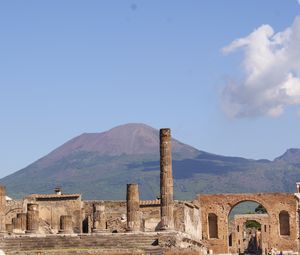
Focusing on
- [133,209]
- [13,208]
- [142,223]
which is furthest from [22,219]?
[142,223]

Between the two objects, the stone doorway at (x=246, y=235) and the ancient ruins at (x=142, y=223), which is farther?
the stone doorway at (x=246, y=235)

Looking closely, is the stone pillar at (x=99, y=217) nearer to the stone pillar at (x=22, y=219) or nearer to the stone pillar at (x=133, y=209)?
the stone pillar at (x=133, y=209)

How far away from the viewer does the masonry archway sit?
68375 millimetres

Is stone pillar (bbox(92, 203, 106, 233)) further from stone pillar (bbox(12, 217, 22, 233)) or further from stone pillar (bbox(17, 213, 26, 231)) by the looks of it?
stone pillar (bbox(12, 217, 22, 233))

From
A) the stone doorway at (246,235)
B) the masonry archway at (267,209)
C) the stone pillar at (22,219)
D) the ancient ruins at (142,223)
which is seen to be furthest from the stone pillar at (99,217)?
the stone doorway at (246,235)

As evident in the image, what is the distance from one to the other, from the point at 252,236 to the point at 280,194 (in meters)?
23.3

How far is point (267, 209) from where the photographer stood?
226ft

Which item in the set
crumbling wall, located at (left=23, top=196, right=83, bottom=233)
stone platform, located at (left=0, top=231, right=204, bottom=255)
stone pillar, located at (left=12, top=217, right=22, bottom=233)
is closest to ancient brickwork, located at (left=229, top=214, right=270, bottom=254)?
crumbling wall, located at (left=23, top=196, right=83, bottom=233)

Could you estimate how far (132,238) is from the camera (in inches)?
1839

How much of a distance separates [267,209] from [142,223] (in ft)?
44.7

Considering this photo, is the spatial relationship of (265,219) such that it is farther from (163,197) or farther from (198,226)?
(163,197)

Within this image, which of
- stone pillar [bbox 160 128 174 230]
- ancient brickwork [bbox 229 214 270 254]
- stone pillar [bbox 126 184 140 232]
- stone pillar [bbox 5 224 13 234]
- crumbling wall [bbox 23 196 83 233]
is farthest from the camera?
ancient brickwork [bbox 229 214 270 254]

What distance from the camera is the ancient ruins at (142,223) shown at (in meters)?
46.4

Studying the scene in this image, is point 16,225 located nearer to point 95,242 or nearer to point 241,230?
point 95,242
